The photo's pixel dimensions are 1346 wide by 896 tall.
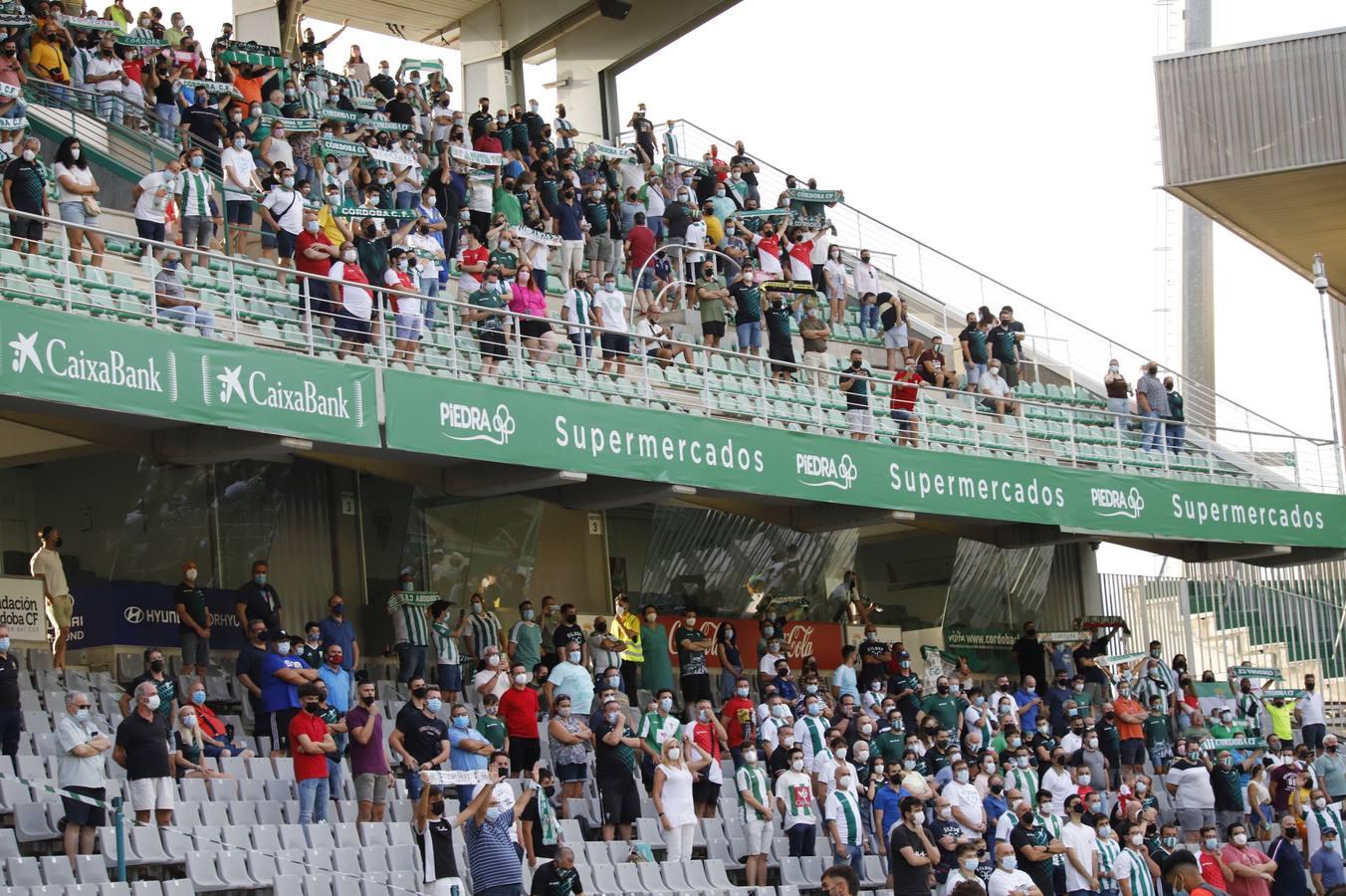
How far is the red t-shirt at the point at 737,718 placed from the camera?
17969mm

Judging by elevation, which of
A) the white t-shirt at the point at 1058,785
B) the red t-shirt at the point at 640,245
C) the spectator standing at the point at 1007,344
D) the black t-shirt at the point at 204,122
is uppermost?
the black t-shirt at the point at 204,122

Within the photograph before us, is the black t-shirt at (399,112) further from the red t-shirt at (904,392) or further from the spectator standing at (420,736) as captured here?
the spectator standing at (420,736)

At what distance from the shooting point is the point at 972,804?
56.4 ft

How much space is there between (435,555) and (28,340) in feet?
→ 21.3

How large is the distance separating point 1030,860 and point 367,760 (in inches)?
218

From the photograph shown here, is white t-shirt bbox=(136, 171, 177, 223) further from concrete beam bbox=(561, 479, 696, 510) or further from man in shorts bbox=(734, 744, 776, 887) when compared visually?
man in shorts bbox=(734, 744, 776, 887)

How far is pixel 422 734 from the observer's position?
583 inches

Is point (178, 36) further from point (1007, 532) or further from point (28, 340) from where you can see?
point (1007, 532)

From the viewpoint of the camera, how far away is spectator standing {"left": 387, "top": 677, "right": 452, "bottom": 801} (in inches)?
579

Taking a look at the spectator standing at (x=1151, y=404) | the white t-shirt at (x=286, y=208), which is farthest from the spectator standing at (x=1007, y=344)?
the white t-shirt at (x=286, y=208)

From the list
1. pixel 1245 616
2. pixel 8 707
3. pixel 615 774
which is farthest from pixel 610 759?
pixel 1245 616

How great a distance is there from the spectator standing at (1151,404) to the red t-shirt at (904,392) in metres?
3.43

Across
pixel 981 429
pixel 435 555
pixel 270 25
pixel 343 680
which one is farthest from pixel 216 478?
pixel 270 25

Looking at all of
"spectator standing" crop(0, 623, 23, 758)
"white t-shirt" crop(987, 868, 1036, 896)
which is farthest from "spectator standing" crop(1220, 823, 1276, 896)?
"spectator standing" crop(0, 623, 23, 758)
